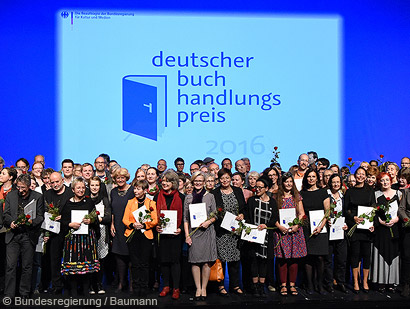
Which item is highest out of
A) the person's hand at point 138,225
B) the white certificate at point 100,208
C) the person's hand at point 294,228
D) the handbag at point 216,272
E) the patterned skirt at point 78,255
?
the white certificate at point 100,208

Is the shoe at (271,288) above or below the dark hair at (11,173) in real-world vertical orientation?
below

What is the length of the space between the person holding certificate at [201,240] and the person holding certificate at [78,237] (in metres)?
1.00

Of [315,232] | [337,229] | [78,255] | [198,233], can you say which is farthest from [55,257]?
[337,229]

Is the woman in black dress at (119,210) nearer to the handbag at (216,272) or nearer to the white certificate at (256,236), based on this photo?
the handbag at (216,272)

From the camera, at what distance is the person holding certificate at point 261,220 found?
5.88 m

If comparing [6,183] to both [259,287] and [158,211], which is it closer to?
[158,211]

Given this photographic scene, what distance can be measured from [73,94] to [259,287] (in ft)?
17.6

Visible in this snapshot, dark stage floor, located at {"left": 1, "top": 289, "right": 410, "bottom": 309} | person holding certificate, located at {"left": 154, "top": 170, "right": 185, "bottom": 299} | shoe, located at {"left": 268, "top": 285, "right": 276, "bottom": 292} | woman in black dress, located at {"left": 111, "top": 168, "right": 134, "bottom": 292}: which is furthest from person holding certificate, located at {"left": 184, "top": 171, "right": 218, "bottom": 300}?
shoe, located at {"left": 268, "top": 285, "right": 276, "bottom": 292}

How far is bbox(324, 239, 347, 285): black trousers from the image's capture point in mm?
6137

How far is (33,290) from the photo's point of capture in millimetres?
6164

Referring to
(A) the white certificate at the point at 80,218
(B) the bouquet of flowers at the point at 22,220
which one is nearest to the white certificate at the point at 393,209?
(A) the white certificate at the point at 80,218

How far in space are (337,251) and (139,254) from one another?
2245 millimetres

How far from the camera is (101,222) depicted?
5887 mm

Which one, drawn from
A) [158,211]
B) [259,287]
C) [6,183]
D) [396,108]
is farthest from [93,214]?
[396,108]
